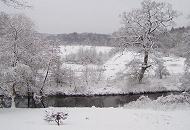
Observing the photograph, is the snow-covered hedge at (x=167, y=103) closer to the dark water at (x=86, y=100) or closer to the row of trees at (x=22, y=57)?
the row of trees at (x=22, y=57)

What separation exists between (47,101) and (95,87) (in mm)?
9550

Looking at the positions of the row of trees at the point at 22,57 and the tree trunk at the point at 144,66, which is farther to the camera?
the tree trunk at the point at 144,66

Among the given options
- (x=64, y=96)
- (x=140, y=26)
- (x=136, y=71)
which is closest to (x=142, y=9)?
(x=140, y=26)

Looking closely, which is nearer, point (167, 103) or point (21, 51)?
point (167, 103)

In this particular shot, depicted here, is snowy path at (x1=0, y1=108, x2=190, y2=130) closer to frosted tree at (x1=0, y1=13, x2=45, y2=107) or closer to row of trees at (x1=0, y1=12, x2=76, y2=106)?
row of trees at (x1=0, y1=12, x2=76, y2=106)

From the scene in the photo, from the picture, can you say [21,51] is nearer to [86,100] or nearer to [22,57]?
[22,57]

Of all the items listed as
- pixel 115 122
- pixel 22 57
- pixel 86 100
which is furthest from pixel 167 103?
pixel 86 100

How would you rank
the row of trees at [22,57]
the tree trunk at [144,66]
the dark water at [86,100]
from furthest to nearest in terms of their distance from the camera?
the tree trunk at [144,66] < the dark water at [86,100] < the row of trees at [22,57]

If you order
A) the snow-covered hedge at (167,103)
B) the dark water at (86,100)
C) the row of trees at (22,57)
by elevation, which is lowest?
the dark water at (86,100)

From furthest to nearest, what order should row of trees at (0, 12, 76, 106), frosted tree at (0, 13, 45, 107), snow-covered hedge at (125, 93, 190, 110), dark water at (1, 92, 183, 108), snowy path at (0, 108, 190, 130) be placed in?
dark water at (1, 92, 183, 108) < frosted tree at (0, 13, 45, 107) < row of trees at (0, 12, 76, 106) < snow-covered hedge at (125, 93, 190, 110) < snowy path at (0, 108, 190, 130)

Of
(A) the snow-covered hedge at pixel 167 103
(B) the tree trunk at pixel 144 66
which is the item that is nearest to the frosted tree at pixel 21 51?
(A) the snow-covered hedge at pixel 167 103

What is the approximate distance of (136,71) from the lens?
38.5 m

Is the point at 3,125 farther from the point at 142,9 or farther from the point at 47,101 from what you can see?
the point at 142,9

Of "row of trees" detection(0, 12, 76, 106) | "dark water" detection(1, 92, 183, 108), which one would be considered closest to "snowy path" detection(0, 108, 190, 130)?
"row of trees" detection(0, 12, 76, 106)
